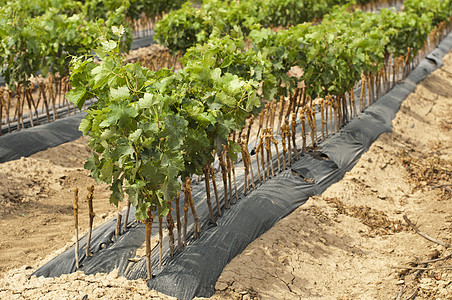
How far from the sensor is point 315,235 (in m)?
4.91

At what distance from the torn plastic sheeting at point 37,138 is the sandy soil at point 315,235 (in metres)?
0.13

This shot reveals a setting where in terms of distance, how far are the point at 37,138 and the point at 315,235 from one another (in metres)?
4.24

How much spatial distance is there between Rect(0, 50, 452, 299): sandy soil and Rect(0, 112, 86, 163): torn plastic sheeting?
0.42 ft

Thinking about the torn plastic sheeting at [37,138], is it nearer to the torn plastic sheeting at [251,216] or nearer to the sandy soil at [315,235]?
the sandy soil at [315,235]

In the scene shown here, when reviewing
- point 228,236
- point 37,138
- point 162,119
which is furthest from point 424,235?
point 37,138

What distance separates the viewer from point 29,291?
12.0ft

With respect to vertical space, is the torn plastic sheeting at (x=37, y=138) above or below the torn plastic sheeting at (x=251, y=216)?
above

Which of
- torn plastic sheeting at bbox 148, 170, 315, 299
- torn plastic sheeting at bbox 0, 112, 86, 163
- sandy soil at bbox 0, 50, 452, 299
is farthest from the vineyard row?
torn plastic sheeting at bbox 0, 112, 86, 163

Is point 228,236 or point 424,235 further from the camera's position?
point 424,235

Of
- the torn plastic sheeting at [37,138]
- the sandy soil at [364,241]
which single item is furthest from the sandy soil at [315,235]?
the torn plastic sheeting at [37,138]

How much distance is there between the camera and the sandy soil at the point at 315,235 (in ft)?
13.0

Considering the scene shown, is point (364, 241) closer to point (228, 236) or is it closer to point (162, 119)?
point (228, 236)

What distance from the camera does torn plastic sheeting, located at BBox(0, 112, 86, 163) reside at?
6.46 m

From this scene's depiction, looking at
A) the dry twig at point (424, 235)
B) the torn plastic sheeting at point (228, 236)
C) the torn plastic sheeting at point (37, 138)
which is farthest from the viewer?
the torn plastic sheeting at point (37, 138)
